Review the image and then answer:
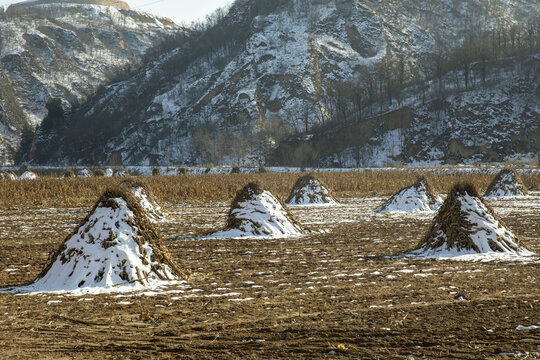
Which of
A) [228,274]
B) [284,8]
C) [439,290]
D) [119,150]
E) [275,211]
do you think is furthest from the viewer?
[284,8]

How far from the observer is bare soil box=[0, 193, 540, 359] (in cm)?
502

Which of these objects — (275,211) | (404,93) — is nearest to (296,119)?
(404,93)

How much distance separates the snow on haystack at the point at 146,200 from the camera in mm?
18406

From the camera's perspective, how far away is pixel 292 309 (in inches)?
253

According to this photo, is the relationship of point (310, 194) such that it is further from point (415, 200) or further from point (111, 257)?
point (111, 257)

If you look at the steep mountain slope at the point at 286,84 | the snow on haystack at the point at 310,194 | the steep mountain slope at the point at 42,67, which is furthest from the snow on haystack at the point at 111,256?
the steep mountain slope at the point at 42,67

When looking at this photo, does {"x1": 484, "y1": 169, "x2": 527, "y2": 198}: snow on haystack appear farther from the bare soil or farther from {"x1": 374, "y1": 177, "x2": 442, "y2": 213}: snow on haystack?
the bare soil

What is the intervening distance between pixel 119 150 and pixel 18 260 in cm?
9989

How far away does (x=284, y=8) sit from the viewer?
432 feet

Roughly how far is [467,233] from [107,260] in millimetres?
6672

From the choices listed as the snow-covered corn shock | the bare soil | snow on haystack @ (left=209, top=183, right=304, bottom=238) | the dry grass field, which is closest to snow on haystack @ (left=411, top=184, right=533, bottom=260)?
the dry grass field

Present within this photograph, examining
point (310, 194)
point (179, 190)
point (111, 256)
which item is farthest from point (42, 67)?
point (111, 256)

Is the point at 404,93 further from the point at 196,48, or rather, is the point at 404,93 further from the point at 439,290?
the point at 439,290

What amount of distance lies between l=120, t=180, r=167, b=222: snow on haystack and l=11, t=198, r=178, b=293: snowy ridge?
32.5 ft
